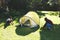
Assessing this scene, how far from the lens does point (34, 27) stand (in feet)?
57.4

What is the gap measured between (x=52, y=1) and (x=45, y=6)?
1.38 m

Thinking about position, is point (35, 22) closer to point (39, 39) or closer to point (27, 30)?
point (27, 30)

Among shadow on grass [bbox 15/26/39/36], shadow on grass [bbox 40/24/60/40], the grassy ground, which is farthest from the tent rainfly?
shadow on grass [bbox 40/24/60/40]

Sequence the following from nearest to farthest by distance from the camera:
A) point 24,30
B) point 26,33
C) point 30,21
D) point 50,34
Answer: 1. point 50,34
2. point 26,33
3. point 24,30
4. point 30,21

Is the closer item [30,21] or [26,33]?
[26,33]

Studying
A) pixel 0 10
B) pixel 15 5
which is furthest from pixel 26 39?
pixel 15 5

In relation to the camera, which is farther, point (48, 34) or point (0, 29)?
point (0, 29)

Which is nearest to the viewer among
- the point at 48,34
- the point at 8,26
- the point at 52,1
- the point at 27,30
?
the point at 48,34

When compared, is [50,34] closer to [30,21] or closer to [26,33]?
[26,33]

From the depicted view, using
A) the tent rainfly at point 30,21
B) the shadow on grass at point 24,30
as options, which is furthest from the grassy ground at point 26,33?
the tent rainfly at point 30,21

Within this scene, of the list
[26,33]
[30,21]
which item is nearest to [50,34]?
[26,33]

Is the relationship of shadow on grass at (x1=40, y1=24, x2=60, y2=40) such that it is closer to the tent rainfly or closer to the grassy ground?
the grassy ground

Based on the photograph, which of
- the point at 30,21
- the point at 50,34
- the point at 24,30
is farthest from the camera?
the point at 30,21

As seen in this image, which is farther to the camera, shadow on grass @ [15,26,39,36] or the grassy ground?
shadow on grass @ [15,26,39,36]
